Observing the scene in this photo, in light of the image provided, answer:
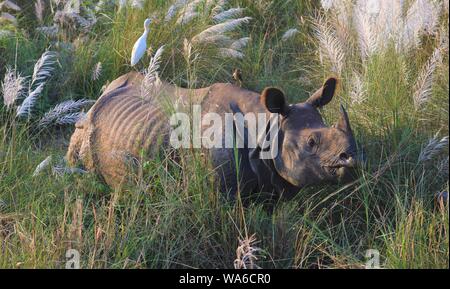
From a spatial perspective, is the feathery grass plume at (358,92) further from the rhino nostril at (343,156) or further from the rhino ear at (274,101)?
the rhino nostril at (343,156)

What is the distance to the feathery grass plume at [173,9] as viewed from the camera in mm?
7309

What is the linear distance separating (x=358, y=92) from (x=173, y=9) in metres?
2.01

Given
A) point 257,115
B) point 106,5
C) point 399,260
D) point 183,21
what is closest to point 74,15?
point 106,5

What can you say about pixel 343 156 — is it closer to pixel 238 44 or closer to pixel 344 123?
pixel 344 123

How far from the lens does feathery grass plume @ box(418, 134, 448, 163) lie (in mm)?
5324

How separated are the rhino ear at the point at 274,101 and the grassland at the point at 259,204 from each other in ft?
1.58

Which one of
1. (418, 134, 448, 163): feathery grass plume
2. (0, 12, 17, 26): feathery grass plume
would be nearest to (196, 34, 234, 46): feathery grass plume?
(0, 12, 17, 26): feathery grass plume

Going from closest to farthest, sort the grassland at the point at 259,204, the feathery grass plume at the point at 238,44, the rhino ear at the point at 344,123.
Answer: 1. the grassland at the point at 259,204
2. the rhino ear at the point at 344,123
3. the feathery grass plume at the point at 238,44

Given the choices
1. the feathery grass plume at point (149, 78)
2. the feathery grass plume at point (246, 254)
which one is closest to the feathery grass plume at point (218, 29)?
the feathery grass plume at point (149, 78)

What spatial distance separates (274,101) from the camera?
5.21 m

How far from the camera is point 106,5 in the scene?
791 cm

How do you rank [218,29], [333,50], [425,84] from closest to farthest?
[425,84] < [333,50] < [218,29]

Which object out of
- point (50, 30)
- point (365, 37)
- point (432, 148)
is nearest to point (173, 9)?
point (50, 30)

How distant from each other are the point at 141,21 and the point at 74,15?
57cm
